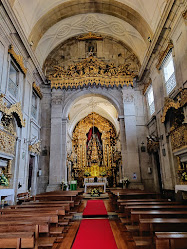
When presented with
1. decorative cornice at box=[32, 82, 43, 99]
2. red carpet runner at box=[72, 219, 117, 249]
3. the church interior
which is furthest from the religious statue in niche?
red carpet runner at box=[72, 219, 117, 249]

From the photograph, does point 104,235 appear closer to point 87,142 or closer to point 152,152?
point 152,152

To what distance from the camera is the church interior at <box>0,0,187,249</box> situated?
7422 mm

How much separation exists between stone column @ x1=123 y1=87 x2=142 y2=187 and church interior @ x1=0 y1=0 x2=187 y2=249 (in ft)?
0.20

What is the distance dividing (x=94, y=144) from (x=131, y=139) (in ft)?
32.1

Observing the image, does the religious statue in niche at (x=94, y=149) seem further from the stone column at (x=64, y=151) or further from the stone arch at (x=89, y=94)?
the stone column at (x=64, y=151)

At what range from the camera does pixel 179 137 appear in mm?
7648

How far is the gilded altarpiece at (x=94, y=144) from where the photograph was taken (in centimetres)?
2078

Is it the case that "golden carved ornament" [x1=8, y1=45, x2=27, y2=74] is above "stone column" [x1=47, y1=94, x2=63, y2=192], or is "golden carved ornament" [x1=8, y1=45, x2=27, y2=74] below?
above

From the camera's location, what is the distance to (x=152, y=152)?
11633mm

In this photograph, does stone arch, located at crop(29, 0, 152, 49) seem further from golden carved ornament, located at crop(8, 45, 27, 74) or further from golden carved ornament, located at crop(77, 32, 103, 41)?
golden carved ornament, located at crop(8, 45, 27, 74)

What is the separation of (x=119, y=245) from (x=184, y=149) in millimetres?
4775

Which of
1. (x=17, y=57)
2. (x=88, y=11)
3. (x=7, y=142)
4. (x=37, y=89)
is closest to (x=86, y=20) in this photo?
(x=88, y=11)

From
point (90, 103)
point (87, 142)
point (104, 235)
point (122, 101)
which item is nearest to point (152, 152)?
point (122, 101)

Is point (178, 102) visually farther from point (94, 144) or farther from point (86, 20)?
point (94, 144)
